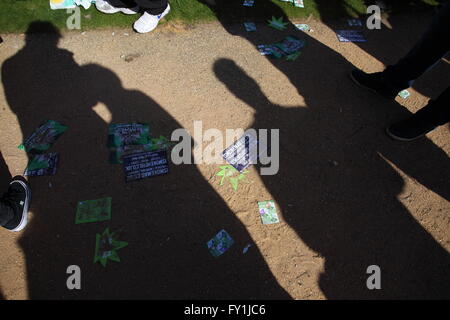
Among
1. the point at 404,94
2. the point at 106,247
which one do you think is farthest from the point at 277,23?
the point at 106,247

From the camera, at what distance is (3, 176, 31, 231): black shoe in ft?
8.61

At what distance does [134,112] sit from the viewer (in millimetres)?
3516

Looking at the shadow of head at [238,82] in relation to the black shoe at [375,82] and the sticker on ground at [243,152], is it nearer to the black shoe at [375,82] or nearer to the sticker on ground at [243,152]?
the sticker on ground at [243,152]

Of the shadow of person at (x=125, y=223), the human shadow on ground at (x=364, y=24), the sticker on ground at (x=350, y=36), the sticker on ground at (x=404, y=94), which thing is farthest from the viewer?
the sticker on ground at (x=350, y=36)

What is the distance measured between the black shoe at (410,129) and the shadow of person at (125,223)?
7.42 feet

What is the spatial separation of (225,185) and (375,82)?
2549 mm

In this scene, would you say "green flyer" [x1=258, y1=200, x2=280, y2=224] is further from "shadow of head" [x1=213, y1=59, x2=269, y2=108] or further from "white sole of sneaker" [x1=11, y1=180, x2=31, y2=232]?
"white sole of sneaker" [x1=11, y1=180, x2=31, y2=232]

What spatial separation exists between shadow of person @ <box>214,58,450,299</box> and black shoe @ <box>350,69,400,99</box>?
14 cm

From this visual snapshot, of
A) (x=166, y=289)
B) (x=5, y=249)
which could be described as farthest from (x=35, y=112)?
(x=166, y=289)

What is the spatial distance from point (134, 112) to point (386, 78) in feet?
10.8

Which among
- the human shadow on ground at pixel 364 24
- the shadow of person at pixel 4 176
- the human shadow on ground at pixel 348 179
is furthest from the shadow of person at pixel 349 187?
the shadow of person at pixel 4 176

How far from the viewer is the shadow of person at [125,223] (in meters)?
2.46

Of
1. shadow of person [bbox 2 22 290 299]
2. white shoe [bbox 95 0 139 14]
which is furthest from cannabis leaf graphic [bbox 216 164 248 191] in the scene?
white shoe [bbox 95 0 139 14]

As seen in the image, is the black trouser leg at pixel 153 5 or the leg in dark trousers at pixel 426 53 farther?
the black trouser leg at pixel 153 5
